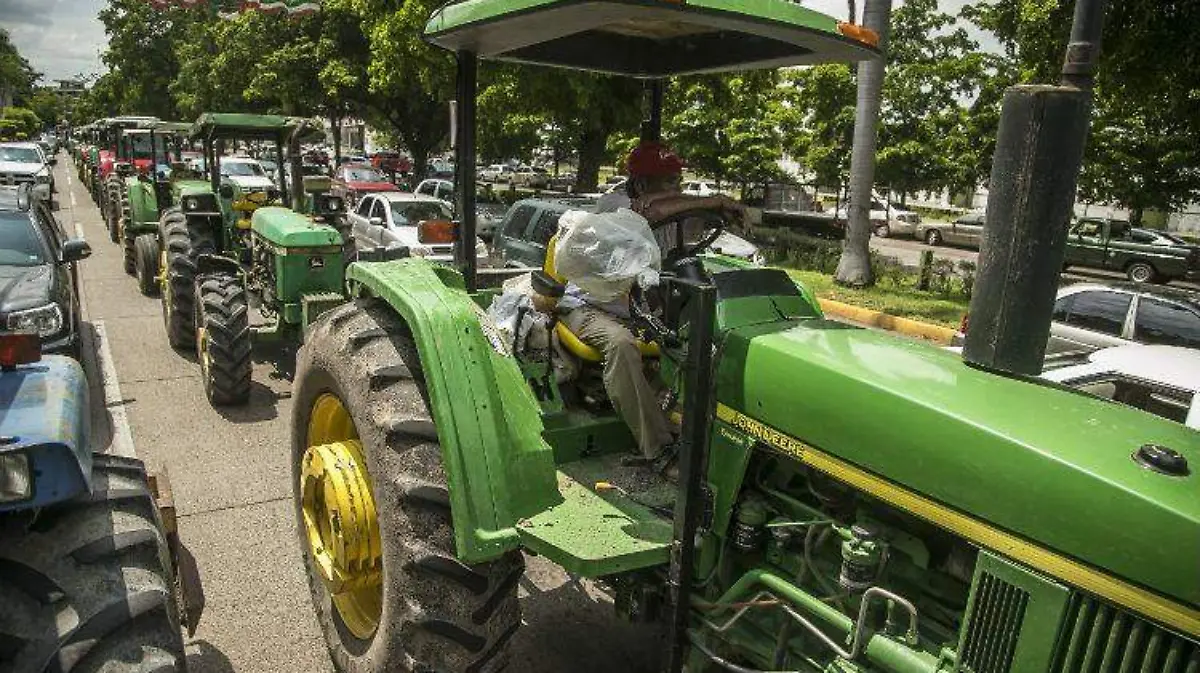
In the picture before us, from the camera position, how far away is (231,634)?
392 cm

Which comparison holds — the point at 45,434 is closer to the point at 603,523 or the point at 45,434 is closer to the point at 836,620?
the point at 603,523

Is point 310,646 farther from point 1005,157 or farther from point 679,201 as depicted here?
point 1005,157

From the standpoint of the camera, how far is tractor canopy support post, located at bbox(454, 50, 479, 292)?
135 inches

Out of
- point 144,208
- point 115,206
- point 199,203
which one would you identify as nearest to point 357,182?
point 115,206

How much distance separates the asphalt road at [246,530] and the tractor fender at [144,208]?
3.40m

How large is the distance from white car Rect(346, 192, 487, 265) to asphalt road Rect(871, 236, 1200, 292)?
1034 centimetres

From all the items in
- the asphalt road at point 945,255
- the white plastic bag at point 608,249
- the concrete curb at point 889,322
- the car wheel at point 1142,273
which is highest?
the white plastic bag at point 608,249

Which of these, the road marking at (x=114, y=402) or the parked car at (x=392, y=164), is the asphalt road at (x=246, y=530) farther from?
the parked car at (x=392, y=164)

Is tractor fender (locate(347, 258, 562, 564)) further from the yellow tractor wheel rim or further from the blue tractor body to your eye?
the blue tractor body

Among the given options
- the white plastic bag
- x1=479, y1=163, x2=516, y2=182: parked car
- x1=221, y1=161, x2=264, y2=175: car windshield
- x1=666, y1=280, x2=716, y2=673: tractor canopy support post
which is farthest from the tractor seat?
x1=479, y1=163, x2=516, y2=182: parked car

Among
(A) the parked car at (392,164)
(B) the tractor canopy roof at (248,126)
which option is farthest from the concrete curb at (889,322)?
(A) the parked car at (392,164)

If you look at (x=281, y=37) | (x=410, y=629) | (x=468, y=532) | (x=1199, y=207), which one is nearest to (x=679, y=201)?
(x=468, y=532)

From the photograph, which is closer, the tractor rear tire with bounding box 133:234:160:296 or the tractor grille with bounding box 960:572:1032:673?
the tractor grille with bounding box 960:572:1032:673

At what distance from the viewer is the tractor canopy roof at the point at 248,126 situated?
29.6 ft
